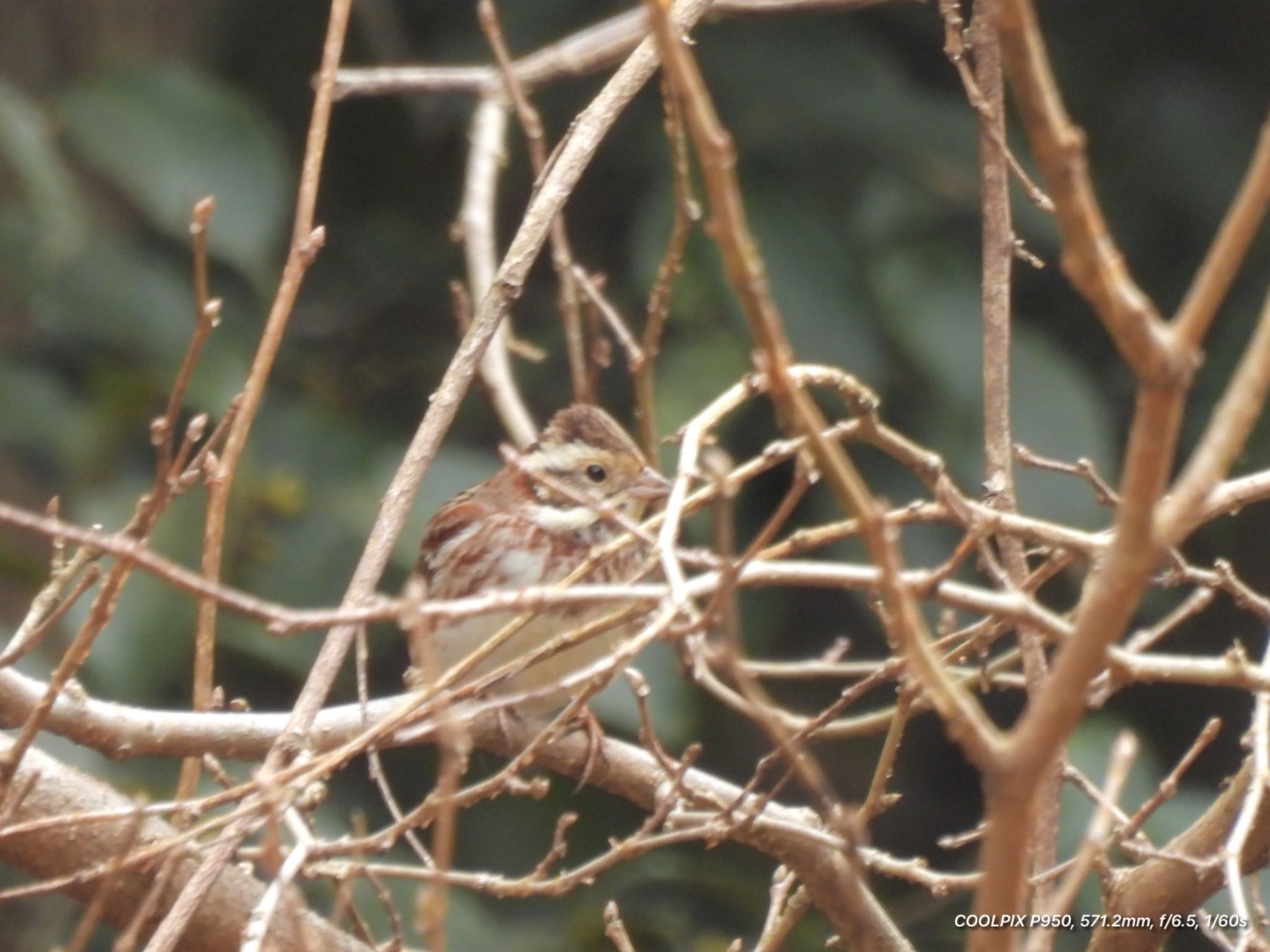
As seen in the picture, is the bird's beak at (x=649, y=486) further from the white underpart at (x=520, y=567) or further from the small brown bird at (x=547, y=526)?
the white underpart at (x=520, y=567)

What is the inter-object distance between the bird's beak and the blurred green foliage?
52 cm

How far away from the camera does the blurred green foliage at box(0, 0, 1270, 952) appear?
11.2ft

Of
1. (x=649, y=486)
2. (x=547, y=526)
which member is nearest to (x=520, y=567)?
(x=547, y=526)

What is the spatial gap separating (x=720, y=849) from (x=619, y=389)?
965 mm

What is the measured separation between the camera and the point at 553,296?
399 centimetres

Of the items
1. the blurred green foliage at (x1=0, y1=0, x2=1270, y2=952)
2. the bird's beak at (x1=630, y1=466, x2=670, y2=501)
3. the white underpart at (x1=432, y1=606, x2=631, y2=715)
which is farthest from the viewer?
the blurred green foliage at (x1=0, y1=0, x2=1270, y2=952)

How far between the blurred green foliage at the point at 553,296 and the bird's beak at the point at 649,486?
1.72 feet

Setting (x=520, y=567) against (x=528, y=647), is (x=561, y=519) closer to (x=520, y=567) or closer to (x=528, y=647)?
(x=520, y=567)

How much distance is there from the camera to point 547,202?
75.9 inches

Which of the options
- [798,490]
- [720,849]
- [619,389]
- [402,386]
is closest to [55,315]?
[402,386]

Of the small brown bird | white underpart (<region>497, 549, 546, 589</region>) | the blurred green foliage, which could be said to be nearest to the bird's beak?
the small brown bird

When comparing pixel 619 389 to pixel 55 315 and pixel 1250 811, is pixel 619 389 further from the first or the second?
pixel 1250 811

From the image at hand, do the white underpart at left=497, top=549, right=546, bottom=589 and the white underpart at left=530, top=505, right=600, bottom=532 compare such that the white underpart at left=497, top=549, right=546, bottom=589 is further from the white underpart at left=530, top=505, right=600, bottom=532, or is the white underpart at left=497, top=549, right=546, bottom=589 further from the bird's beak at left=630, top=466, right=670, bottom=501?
the bird's beak at left=630, top=466, right=670, bottom=501

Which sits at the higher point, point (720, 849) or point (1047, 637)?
point (1047, 637)
